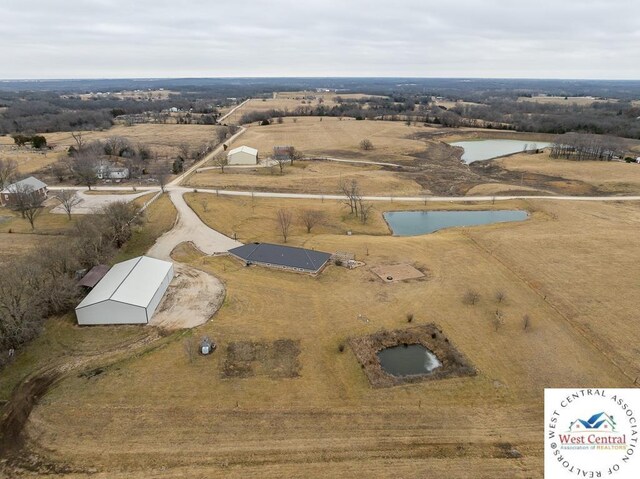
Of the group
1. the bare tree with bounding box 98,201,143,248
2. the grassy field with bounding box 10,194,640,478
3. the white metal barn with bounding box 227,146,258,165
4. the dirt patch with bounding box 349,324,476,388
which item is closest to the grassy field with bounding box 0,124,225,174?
the white metal barn with bounding box 227,146,258,165

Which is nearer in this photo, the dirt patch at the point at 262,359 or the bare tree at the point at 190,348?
the dirt patch at the point at 262,359

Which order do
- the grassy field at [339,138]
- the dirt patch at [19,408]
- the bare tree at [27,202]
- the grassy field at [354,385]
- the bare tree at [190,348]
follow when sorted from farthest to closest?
1. the grassy field at [339,138]
2. the bare tree at [27,202]
3. the bare tree at [190,348]
4. the dirt patch at [19,408]
5. the grassy field at [354,385]

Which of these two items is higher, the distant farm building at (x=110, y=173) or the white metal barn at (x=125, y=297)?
the distant farm building at (x=110, y=173)

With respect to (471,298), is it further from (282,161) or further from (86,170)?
(86,170)

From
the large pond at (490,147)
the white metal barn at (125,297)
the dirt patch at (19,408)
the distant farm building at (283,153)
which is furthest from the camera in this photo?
the large pond at (490,147)

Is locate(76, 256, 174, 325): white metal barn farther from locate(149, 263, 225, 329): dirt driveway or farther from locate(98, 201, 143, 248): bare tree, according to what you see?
locate(98, 201, 143, 248): bare tree

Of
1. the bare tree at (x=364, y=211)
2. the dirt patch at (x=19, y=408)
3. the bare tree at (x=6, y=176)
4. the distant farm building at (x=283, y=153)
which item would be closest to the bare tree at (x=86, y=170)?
the bare tree at (x=6, y=176)

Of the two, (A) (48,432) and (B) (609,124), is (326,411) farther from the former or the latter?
(B) (609,124)

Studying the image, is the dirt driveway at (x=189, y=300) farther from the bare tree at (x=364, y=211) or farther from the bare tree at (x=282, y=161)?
the bare tree at (x=282, y=161)
